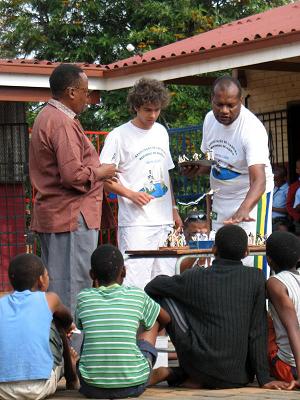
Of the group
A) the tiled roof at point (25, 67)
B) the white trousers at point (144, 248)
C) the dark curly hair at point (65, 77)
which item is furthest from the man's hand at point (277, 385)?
the tiled roof at point (25, 67)

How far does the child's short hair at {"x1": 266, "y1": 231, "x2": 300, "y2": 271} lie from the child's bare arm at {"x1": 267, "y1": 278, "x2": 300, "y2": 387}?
17 centimetres

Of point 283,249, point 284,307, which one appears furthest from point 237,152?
point 284,307

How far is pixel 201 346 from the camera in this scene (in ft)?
21.1

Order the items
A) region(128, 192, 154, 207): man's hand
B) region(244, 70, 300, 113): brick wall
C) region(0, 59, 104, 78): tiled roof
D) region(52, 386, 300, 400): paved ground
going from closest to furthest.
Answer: region(52, 386, 300, 400): paved ground → region(128, 192, 154, 207): man's hand → region(0, 59, 104, 78): tiled roof → region(244, 70, 300, 113): brick wall

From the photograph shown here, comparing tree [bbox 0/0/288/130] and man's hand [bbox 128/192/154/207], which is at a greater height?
tree [bbox 0/0/288/130]

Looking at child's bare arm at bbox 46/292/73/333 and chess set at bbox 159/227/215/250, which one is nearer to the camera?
child's bare arm at bbox 46/292/73/333

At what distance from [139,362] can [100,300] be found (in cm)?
45

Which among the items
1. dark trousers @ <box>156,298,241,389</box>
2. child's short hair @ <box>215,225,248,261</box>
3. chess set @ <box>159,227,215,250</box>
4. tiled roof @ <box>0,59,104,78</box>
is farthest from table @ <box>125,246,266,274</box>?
tiled roof @ <box>0,59,104,78</box>

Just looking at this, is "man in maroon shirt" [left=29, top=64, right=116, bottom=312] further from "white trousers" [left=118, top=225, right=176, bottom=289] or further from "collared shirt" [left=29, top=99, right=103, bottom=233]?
"white trousers" [left=118, top=225, right=176, bottom=289]

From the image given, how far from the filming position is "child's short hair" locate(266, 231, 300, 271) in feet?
21.7

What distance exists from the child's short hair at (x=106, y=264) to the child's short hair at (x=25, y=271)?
346 millimetres

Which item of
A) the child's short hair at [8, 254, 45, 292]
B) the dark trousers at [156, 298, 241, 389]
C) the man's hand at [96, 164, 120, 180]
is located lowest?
the dark trousers at [156, 298, 241, 389]

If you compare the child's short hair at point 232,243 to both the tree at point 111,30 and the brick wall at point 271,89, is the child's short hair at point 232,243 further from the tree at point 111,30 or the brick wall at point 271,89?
the tree at point 111,30

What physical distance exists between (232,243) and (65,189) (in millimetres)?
1278
